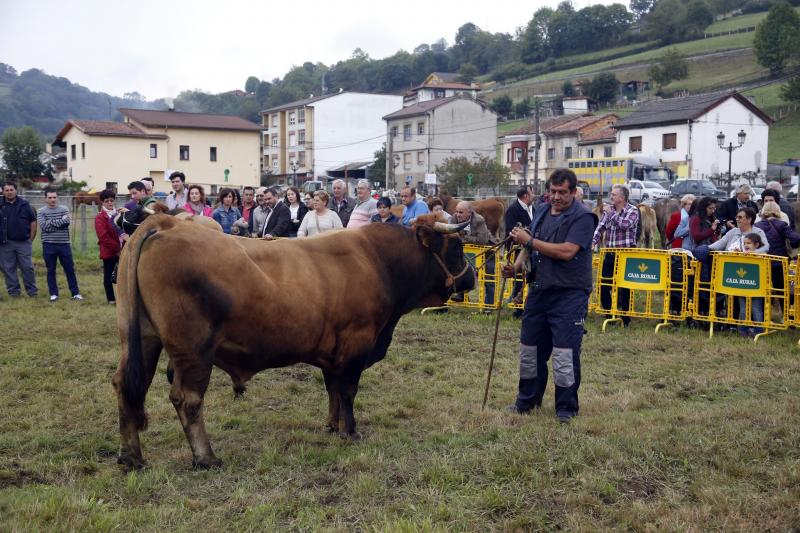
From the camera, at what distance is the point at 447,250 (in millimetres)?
6828

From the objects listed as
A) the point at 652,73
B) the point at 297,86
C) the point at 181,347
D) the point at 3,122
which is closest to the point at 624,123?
the point at 652,73

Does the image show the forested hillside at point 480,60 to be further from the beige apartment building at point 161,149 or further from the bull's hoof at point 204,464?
the bull's hoof at point 204,464

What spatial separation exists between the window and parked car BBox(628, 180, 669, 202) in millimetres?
15280

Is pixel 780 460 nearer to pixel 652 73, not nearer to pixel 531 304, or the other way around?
pixel 531 304

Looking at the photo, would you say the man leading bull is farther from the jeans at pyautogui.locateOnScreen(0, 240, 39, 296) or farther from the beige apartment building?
the beige apartment building

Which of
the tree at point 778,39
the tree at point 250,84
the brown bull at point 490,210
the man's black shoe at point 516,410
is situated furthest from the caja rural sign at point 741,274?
the tree at point 250,84

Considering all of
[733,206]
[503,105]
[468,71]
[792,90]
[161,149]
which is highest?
[468,71]

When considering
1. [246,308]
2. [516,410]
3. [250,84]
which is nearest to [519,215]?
[516,410]

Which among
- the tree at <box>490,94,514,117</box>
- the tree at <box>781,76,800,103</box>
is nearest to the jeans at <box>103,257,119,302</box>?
the tree at <box>781,76,800,103</box>

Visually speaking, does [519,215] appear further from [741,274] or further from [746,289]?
[746,289]

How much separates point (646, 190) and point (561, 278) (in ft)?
112

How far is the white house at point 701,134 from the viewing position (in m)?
53.8

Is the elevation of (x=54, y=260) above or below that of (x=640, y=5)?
below

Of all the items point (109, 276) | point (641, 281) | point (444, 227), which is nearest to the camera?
point (444, 227)
